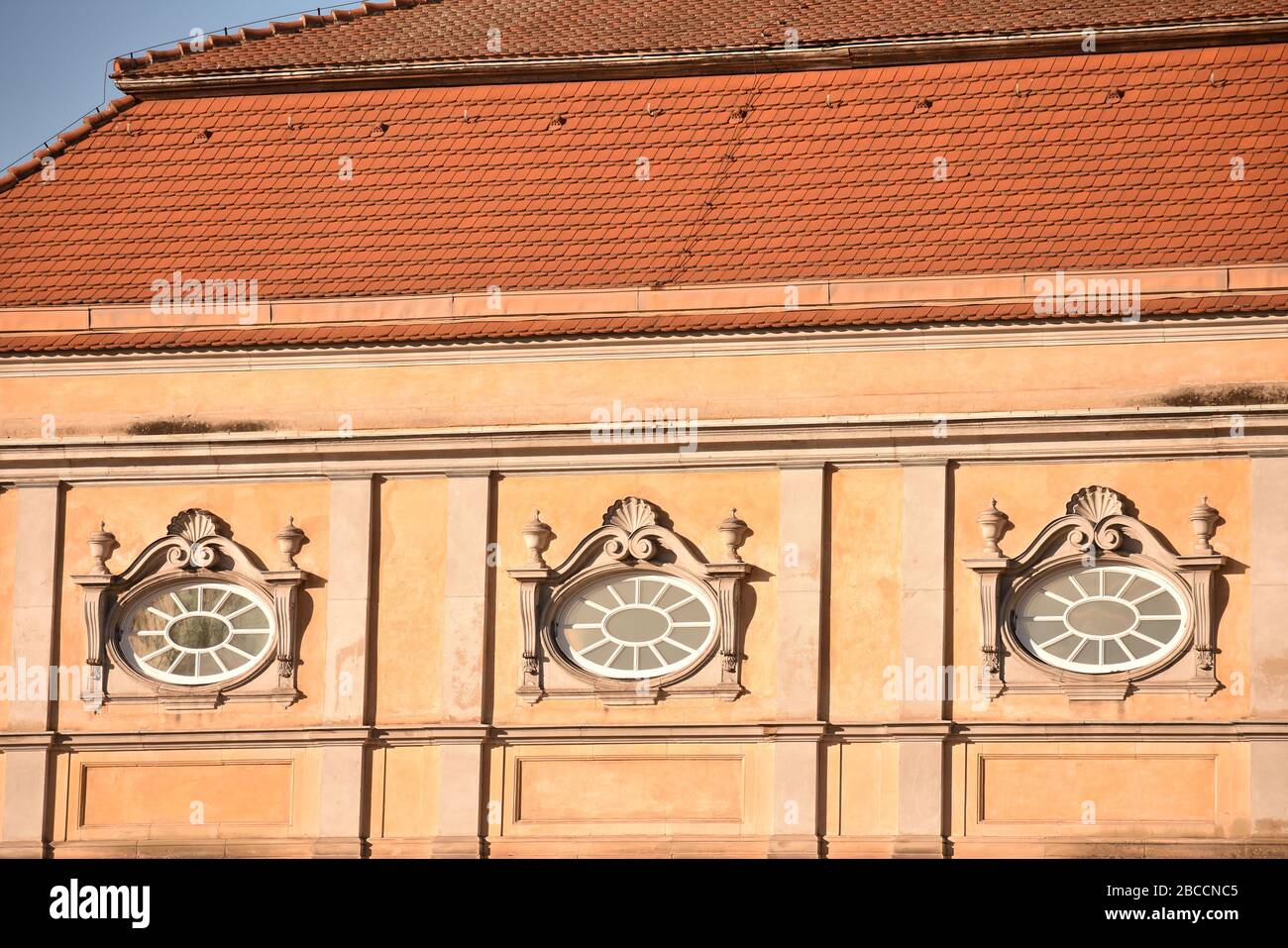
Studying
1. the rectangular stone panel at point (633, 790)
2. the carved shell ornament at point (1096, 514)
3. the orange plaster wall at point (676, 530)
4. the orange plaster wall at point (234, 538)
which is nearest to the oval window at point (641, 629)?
the orange plaster wall at point (676, 530)

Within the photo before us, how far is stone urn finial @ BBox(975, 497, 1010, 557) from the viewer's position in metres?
27.6

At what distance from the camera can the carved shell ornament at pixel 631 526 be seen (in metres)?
28.1

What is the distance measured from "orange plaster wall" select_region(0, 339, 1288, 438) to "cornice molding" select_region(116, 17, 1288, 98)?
327 centimetres

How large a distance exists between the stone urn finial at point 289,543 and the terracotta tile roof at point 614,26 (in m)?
5.00

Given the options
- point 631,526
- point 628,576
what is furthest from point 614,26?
point 628,576

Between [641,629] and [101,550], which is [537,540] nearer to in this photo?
[641,629]

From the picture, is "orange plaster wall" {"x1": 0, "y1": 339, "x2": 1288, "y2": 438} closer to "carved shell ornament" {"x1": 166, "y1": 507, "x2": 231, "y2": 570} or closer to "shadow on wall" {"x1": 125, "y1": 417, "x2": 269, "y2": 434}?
"shadow on wall" {"x1": 125, "y1": 417, "x2": 269, "y2": 434}

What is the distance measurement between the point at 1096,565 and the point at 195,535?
824 centimetres

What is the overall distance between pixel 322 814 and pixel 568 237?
19.3 feet

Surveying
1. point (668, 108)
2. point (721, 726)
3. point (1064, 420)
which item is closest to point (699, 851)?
point (721, 726)
